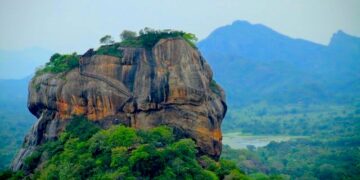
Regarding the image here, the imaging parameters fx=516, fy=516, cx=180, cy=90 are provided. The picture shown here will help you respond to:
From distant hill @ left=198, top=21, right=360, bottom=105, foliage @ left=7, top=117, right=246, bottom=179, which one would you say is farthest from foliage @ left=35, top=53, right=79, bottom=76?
distant hill @ left=198, top=21, right=360, bottom=105

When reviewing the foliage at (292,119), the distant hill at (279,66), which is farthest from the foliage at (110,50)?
the distant hill at (279,66)

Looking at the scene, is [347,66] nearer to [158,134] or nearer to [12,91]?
[12,91]

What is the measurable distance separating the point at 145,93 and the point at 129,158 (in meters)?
3.30

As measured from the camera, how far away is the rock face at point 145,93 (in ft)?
61.7

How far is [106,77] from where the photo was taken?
1986 centimetres

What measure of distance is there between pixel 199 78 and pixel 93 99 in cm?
413

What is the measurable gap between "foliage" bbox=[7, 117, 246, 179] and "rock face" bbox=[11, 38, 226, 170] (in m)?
0.82

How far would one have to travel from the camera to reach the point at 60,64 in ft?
70.9

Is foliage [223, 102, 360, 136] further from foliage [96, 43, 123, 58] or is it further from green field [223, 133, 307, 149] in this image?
foliage [96, 43, 123, 58]

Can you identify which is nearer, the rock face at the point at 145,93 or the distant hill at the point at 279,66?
the rock face at the point at 145,93

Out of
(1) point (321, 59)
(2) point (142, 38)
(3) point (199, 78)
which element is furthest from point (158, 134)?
(1) point (321, 59)

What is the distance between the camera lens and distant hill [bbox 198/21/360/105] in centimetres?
10207

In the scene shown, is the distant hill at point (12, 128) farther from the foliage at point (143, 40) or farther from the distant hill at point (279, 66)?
the distant hill at point (279, 66)

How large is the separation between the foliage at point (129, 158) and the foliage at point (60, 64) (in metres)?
3.15
